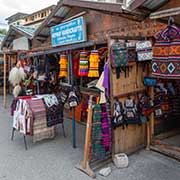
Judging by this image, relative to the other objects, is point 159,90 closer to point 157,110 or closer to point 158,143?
point 157,110

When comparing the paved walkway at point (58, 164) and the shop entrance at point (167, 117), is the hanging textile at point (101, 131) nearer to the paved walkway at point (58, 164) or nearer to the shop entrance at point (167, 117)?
the paved walkway at point (58, 164)

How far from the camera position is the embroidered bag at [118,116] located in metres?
3.80

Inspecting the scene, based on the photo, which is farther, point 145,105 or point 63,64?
point 63,64

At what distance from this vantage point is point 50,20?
21.3 feet

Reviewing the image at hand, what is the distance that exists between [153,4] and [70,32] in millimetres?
2569

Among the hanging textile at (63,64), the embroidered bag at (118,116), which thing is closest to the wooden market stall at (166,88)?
the embroidered bag at (118,116)

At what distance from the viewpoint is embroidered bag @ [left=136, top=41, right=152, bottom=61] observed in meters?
3.90

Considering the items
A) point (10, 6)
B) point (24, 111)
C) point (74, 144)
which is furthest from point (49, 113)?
point (10, 6)

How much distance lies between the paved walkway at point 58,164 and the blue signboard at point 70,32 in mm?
2535

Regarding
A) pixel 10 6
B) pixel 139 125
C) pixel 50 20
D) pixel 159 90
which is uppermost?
pixel 10 6

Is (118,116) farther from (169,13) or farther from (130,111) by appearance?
(169,13)

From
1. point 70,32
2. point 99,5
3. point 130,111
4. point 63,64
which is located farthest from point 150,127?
point 70,32

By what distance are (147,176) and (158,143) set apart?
1054 millimetres

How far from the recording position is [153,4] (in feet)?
12.3
